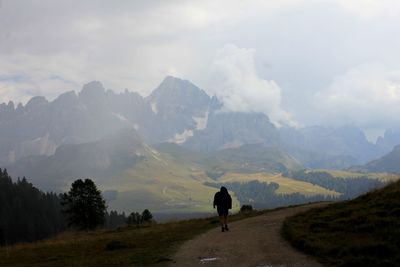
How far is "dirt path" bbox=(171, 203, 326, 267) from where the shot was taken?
69.0 ft

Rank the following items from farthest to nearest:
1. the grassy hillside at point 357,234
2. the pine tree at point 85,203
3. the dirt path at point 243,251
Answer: the pine tree at point 85,203
the dirt path at point 243,251
the grassy hillside at point 357,234

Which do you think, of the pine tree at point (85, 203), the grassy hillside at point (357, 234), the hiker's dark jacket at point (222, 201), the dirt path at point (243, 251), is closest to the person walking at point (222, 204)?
the hiker's dark jacket at point (222, 201)

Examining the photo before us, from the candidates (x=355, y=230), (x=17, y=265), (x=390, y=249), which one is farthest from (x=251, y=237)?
(x=17, y=265)

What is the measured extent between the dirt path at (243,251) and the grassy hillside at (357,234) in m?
0.84

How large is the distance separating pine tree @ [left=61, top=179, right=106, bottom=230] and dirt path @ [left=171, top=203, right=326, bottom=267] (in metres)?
61.1

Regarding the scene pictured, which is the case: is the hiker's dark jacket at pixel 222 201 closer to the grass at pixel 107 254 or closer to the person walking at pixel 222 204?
the person walking at pixel 222 204

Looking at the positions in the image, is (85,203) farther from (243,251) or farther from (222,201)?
Answer: (243,251)

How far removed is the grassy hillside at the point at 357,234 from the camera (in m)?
19.0

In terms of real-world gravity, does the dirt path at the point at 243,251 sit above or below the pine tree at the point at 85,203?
below

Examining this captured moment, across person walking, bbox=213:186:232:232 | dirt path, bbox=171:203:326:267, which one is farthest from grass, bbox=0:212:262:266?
person walking, bbox=213:186:232:232

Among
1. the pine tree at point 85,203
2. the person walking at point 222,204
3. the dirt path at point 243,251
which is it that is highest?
the pine tree at point 85,203

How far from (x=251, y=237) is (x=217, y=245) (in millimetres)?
3222

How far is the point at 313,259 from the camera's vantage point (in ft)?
67.5

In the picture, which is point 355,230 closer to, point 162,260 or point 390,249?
point 390,249
